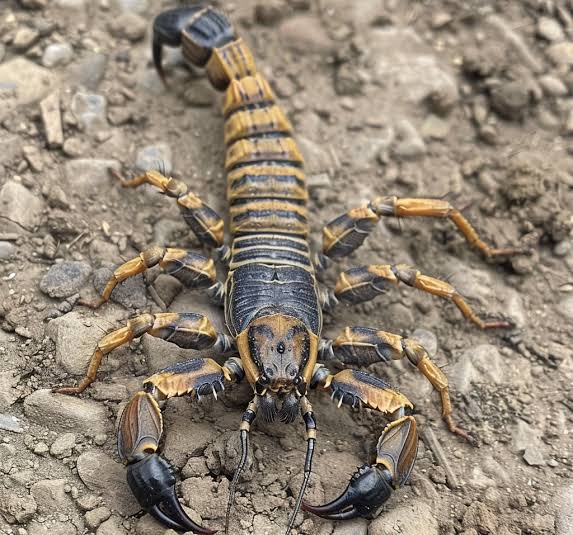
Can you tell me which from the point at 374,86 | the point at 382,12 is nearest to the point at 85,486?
the point at 374,86

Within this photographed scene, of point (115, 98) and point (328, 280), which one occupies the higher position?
point (115, 98)

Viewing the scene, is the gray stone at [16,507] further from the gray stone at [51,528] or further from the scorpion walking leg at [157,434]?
the scorpion walking leg at [157,434]

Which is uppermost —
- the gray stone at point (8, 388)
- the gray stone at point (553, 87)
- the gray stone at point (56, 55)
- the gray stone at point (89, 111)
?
the gray stone at point (56, 55)

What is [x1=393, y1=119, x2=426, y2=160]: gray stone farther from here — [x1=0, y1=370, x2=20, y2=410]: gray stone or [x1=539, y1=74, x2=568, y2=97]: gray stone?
[x1=0, y1=370, x2=20, y2=410]: gray stone

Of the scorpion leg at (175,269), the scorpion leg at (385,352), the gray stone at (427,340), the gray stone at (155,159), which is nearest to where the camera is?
the scorpion leg at (385,352)

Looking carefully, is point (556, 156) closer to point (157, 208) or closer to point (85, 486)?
point (157, 208)

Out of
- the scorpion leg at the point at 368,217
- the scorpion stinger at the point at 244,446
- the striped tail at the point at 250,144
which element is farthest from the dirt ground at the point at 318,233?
the striped tail at the point at 250,144
